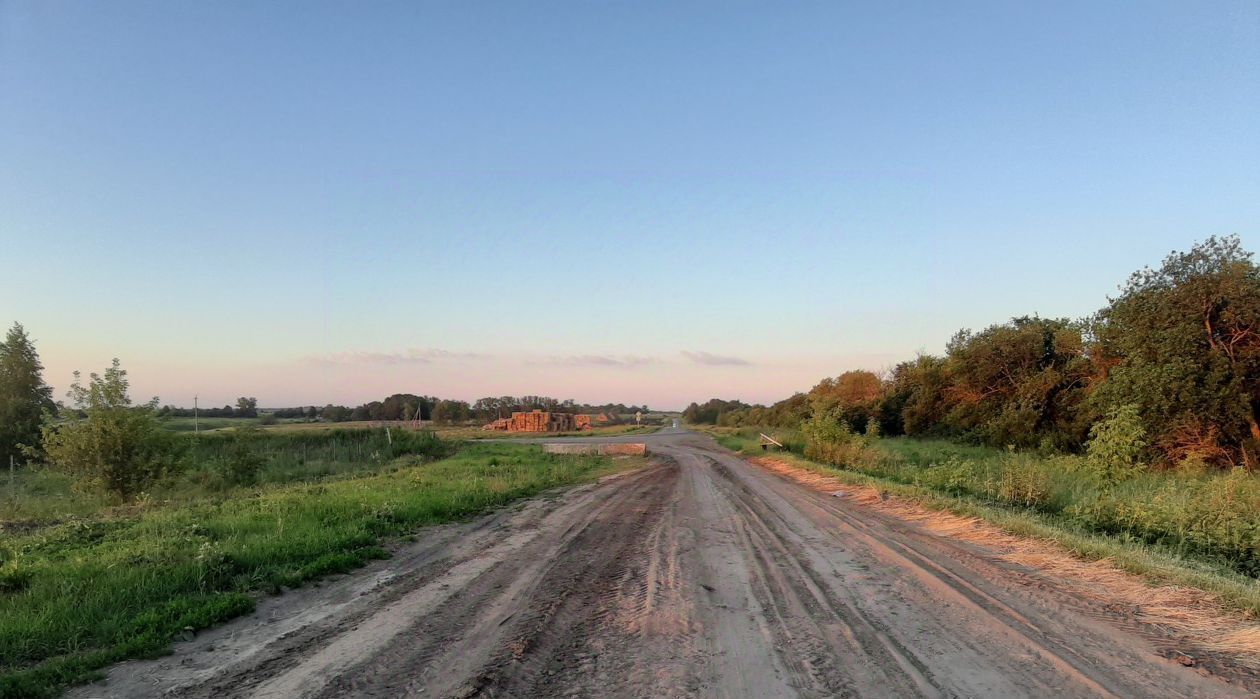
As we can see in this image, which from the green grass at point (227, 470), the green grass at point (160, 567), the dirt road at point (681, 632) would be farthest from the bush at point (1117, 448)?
the green grass at point (227, 470)

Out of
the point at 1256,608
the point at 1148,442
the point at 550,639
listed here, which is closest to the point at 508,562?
the point at 550,639

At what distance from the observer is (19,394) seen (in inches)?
1180

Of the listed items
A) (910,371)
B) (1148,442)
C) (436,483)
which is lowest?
(436,483)

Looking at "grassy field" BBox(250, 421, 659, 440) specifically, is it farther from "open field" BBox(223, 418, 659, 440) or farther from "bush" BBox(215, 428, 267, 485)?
"bush" BBox(215, 428, 267, 485)

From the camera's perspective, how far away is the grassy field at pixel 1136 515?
22.5ft

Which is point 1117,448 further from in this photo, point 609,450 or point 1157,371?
point 609,450

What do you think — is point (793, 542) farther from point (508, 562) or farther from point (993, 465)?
point (993, 465)

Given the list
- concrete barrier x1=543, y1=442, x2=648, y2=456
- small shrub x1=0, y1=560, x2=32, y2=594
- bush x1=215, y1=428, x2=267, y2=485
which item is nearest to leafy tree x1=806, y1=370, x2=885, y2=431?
concrete barrier x1=543, y1=442, x2=648, y2=456

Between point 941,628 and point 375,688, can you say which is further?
point 941,628

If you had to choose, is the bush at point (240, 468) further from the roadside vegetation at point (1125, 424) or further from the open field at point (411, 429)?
the open field at point (411, 429)

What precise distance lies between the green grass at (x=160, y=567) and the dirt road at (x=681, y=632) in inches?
16.4

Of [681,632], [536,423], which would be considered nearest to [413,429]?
[536,423]

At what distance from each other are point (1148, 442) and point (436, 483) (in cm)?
2110

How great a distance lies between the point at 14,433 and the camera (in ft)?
93.9
